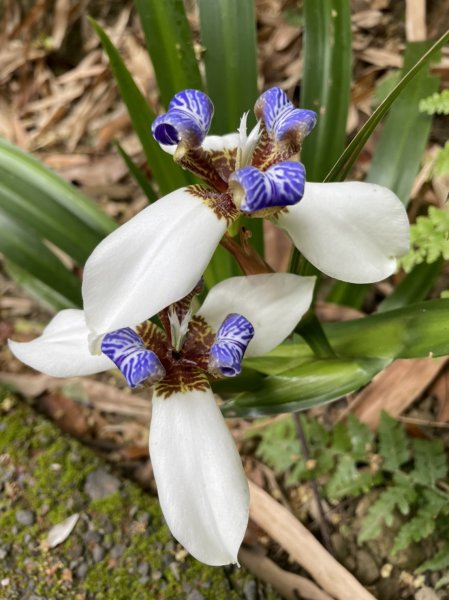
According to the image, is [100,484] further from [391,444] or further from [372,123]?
[372,123]

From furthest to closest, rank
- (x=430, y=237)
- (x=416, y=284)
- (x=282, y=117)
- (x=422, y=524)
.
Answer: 1. (x=416, y=284)
2. (x=422, y=524)
3. (x=430, y=237)
4. (x=282, y=117)

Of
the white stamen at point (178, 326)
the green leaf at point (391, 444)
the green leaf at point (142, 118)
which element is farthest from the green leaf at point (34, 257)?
the green leaf at point (391, 444)

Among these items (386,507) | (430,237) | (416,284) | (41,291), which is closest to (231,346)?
(430,237)

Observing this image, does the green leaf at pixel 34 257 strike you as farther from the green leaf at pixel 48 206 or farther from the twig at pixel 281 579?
the twig at pixel 281 579

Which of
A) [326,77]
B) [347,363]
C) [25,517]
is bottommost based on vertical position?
[25,517]

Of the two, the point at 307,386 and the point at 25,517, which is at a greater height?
the point at 307,386

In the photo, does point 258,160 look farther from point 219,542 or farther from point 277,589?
point 277,589

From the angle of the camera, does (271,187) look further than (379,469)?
No
